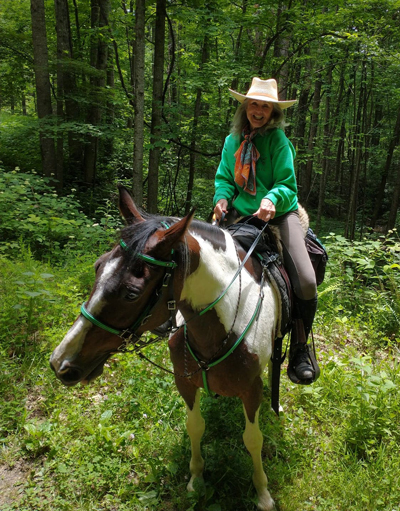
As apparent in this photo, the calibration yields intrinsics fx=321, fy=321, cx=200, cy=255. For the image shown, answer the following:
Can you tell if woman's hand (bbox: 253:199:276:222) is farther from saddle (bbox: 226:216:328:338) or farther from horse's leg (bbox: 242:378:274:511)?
horse's leg (bbox: 242:378:274:511)

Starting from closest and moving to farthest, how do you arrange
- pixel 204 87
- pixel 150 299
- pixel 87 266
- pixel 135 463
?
1. pixel 150 299
2. pixel 135 463
3. pixel 87 266
4. pixel 204 87

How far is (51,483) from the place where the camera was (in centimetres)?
263

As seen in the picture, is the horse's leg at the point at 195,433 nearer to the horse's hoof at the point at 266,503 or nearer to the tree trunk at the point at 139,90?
the horse's hoof at the point at 266,503

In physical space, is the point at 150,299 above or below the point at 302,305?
above

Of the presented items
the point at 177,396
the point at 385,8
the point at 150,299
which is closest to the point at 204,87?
the point at 385,8

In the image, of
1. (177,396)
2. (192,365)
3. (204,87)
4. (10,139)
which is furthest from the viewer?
(10,139)

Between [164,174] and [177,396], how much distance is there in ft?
35.0

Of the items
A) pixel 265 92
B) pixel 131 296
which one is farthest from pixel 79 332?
pixel 265 92

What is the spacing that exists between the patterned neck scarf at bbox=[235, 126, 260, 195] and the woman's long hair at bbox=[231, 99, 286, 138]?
0.13m

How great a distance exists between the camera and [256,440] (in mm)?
2400

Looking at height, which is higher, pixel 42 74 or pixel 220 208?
pixel 42 74

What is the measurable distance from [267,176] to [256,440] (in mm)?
2124

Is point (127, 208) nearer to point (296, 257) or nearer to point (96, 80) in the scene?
point (296, 257)

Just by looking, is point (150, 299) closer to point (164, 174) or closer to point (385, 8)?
point (385, 8)
